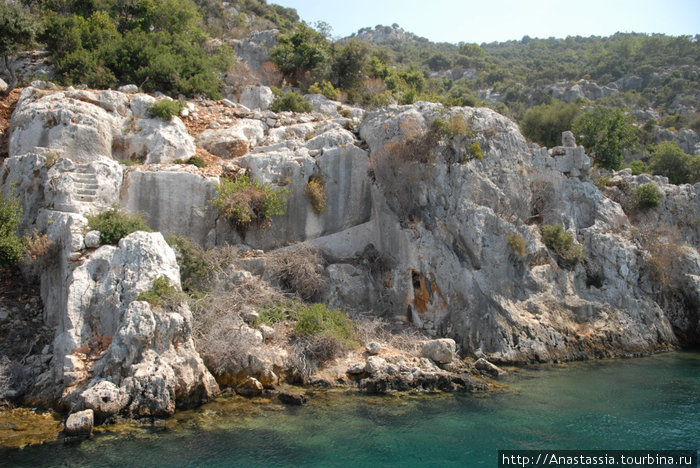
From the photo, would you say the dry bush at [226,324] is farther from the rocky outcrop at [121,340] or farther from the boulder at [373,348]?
the boulder at [373,348]

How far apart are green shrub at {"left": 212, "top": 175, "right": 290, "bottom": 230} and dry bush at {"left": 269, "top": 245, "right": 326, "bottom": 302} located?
147 cm

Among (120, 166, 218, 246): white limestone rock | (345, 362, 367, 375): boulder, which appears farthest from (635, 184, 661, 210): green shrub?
(120, 166, 218, 246): white limestone rock

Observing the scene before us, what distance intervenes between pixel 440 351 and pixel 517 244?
17.8ft

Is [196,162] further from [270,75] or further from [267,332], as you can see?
[270,75]

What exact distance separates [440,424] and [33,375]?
9.25m

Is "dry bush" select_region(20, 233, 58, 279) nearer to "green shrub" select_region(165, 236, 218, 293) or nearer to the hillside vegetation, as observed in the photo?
"green shrub" select_region(165, 236, 218, 293)

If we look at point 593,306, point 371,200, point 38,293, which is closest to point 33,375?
point 38,293

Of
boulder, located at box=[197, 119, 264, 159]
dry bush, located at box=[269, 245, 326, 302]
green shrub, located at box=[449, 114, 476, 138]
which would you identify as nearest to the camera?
dry bush, located at box=[269, 245, 326, 302]

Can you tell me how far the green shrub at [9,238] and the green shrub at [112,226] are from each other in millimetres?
1950

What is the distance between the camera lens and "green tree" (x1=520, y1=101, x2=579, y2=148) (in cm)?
2920

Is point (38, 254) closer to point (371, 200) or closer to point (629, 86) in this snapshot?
point (371, 200)

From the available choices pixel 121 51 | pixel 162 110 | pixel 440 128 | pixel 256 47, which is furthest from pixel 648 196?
pixel 121 51

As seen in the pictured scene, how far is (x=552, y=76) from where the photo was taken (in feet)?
192

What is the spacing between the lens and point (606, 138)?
85.5ft
